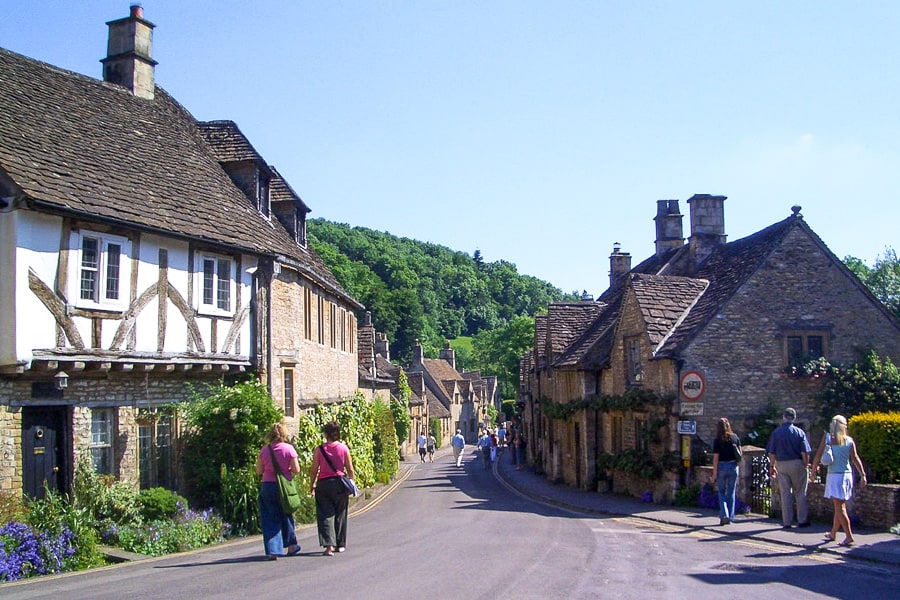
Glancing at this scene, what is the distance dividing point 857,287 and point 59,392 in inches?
752

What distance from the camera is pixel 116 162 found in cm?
1812

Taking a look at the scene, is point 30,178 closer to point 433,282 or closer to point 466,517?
point 466,517

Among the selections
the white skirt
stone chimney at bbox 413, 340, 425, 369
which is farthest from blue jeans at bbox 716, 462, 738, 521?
stone chimney at bbox 413, 340, 425, 369

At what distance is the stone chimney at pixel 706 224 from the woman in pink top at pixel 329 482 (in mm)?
20624

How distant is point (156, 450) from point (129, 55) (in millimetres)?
11007

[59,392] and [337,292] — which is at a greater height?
[337,292]

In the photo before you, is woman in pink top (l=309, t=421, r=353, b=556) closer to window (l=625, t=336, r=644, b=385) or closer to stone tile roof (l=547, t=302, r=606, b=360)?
window (l=625, t=336, r=644, b=385)

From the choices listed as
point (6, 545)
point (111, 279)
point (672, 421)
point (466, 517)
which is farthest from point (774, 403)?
point (6, 545)

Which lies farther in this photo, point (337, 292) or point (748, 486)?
point (337, 292)

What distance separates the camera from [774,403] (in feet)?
72.5

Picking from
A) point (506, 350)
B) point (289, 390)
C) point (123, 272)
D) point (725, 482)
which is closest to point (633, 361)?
point (725, 482)

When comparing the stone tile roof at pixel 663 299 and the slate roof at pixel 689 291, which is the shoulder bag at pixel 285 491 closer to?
the slate roof at pixel 689 291

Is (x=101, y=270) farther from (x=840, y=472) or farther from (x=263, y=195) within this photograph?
(x=840, y=472)

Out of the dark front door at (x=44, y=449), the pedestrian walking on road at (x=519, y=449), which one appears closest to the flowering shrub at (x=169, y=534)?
the dark front door at (x=44, y=449)
